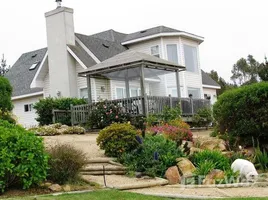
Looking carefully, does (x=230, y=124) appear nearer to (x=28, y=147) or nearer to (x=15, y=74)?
(x=28, y=147)

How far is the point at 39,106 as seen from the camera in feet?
74.0

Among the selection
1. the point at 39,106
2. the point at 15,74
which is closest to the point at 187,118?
the point at 39,106

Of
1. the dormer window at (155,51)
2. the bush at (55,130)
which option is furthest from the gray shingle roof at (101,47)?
the bush at (55,130)

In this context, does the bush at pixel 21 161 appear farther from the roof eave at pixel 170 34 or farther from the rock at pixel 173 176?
the roof eave at pixel 170 34

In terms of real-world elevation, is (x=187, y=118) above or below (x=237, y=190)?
above

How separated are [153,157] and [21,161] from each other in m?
3.40

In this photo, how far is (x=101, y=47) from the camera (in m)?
29.1

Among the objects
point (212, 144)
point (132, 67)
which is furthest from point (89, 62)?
point (212, 144)

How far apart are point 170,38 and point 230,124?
16361mm

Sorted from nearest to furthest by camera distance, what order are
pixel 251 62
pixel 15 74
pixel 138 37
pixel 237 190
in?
pixel 237 190 → pixel 138 37 → pixel 15 74 → pixel 251 62

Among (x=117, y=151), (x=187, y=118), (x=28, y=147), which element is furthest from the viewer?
(x=187, y=118)

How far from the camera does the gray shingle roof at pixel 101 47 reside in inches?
1093

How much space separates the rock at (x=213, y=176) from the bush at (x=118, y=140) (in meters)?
2.16

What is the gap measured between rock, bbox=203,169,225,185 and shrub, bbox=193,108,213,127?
40.7 feet
